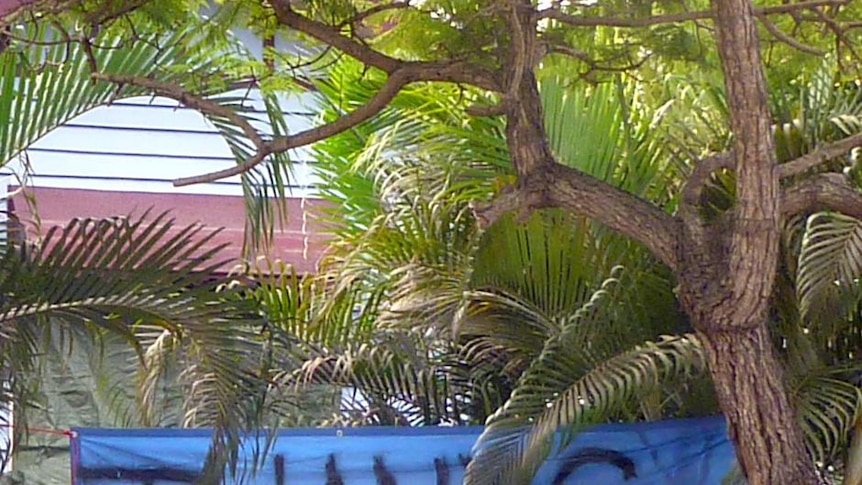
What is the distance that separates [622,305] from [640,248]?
246 millimetres

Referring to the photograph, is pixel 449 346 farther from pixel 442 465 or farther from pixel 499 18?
pixel 499 18

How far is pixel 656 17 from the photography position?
3.35 m

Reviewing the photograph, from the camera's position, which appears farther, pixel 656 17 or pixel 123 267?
pixel 123 267

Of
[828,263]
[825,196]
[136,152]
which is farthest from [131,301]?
[136,152]

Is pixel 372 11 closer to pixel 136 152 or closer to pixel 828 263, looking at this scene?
pixel 828 263

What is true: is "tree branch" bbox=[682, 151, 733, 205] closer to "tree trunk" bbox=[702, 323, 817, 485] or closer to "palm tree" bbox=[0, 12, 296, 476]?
"tree trunk" bbox=[702, 323, 817, 485]

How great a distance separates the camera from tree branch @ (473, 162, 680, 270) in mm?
3441

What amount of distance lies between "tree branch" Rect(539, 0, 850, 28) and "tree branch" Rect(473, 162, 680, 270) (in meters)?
0.41

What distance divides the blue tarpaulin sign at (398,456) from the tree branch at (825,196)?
48.6 inches

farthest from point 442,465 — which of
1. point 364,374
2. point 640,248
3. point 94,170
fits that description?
point 94,170

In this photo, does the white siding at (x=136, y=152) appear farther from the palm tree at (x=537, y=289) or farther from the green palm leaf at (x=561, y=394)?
the green palm leaf at (x=561, y=394)

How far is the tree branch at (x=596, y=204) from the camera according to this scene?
3.44 metres

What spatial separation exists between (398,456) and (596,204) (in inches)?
50.3

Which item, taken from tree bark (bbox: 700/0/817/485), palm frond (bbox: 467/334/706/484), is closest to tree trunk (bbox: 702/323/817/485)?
tree bark (bbox: 700/0/817/485)
